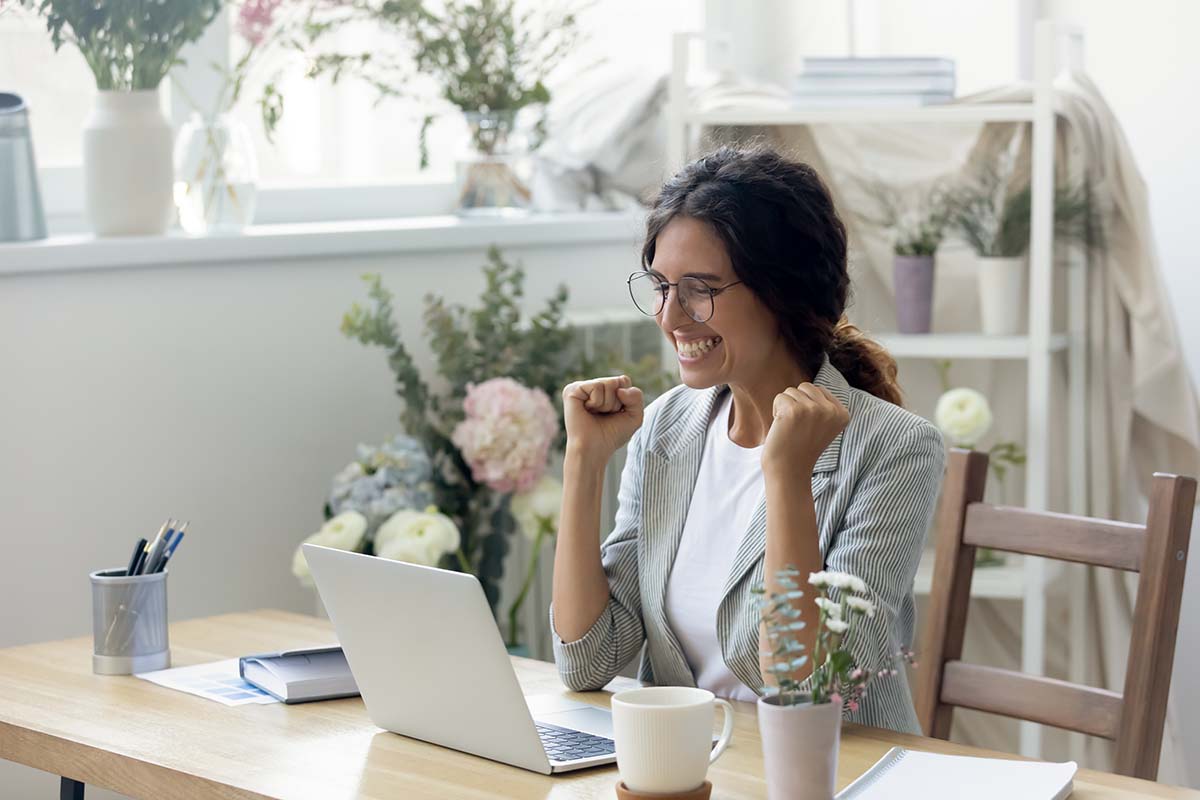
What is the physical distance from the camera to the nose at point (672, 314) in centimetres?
181

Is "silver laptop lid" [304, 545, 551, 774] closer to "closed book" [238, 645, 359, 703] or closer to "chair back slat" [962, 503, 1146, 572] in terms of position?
"closed book" [238, 645, 359, 703]

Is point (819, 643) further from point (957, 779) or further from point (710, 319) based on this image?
point (710, 319)

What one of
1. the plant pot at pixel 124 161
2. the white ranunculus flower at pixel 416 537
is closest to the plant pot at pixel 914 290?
the white ranunculus flower at pixel 416 537

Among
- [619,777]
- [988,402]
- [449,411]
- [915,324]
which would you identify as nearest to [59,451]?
[449,411]

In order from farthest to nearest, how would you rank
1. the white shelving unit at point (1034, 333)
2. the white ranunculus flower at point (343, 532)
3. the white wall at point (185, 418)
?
the white shelving unit at point (1034, 333)
the white ranunculus flower at point (343, 532)
the white wall at point (185, 418)

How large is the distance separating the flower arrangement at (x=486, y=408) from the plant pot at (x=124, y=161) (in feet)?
1.17

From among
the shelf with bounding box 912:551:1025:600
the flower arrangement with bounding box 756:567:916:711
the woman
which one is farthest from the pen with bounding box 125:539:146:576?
the shelf with bounding box 912:551:1025:600

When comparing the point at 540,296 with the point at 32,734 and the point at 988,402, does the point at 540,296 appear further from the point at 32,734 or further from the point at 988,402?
the point at 32,734

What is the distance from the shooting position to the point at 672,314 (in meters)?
1.81

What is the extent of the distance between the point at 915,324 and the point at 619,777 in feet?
5.61

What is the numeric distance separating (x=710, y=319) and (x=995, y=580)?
1.34m

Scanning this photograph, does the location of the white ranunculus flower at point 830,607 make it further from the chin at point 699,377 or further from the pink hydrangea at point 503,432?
the pink hydrangea at point 503,432

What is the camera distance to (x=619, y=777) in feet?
4.76

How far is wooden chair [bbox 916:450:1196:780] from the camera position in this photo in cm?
175
